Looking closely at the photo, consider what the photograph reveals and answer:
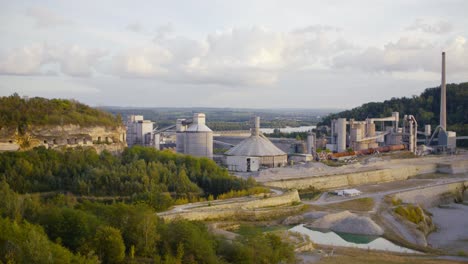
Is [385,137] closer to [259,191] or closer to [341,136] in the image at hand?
[341,136]

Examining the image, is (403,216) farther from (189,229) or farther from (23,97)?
(23,97)

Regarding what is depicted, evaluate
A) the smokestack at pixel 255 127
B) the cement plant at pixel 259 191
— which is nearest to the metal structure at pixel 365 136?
the cement plant at pixel 259 191

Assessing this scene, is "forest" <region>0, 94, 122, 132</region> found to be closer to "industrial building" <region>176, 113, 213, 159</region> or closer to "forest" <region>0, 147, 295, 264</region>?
"forest" <region>0, 147, 295, 264</region>

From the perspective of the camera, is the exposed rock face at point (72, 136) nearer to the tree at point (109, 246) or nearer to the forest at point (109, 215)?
the forest at point (109, 215)

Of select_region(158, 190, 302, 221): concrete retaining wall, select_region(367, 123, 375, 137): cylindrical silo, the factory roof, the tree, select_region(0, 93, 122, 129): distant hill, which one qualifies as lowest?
select_region(158, 190, 302, 221): concrete retaining wall

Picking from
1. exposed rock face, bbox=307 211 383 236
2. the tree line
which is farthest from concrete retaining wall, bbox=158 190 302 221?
the tree line

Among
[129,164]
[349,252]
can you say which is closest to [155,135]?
[129,164]
